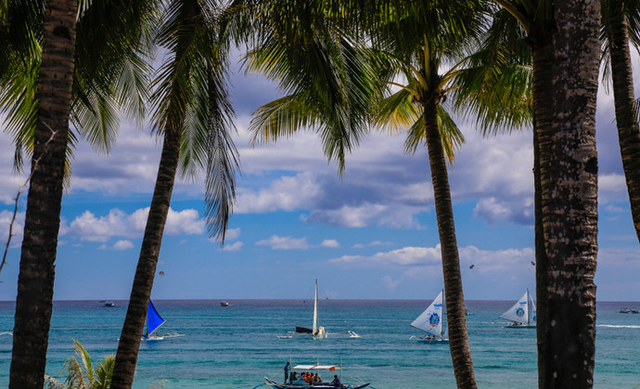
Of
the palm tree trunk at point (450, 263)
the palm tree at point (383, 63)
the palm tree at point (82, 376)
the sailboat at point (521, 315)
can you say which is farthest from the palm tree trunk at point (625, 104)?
the sailboat at point (521, 315)

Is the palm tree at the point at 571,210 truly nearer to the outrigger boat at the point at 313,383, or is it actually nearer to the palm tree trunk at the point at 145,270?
the palm tree trunk at the point at 145,270

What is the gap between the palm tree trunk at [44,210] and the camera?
5496 millimetres

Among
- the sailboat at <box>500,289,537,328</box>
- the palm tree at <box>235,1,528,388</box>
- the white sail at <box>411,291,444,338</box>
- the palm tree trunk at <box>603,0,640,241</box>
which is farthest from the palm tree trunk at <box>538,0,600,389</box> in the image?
the sailboat at <box>500,289,537,328</box>

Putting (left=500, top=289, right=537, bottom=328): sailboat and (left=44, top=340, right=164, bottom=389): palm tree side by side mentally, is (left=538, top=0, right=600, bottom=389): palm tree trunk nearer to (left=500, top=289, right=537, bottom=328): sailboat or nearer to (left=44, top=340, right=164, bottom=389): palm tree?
(left=44, top=340, right=164, bottom=389): palm tree

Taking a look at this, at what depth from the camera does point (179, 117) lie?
29.6ft

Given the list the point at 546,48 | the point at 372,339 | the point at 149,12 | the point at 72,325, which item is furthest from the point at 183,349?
the point at 546,48

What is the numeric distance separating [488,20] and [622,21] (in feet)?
7.23

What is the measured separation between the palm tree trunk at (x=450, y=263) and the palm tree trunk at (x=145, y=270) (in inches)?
188

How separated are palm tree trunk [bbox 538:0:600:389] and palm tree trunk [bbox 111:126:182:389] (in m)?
5.51

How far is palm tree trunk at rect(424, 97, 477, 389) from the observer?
10773 mm

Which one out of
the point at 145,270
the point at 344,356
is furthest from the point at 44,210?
the point at 344,356

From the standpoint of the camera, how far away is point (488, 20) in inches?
410

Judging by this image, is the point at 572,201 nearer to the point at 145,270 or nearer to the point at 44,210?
the point at 44,210

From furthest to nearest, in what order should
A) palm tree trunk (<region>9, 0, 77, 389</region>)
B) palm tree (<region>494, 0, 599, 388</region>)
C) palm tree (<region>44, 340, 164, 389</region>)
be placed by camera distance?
1. palm tree (<region>44, 340, 164, 389</region>)
2. palm tree trunk (<region>9, 0, 77, 389</region>)
3. palm tree (<region>494, 0, 599, 388</region>)
